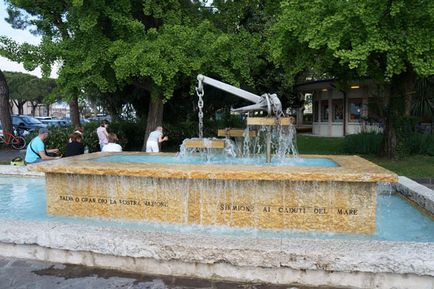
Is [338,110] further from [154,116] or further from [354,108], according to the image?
[154,116]

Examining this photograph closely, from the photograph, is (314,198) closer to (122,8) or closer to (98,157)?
(98,157)

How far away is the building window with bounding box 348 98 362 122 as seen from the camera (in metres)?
27.2

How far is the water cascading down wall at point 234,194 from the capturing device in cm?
515

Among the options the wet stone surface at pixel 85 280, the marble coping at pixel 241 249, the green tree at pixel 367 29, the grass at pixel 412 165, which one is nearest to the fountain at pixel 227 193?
the marble coping at pixel 241 249

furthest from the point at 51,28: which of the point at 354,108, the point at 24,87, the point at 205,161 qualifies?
the point at 24,87

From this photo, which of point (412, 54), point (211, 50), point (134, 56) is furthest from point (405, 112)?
point (134, 56)

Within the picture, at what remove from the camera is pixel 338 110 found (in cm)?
2872

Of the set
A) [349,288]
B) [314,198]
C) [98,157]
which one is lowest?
[349,288]

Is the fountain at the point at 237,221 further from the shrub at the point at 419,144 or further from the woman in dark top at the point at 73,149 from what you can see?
the shrub at the point at 419,144

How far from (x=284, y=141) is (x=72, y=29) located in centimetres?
993

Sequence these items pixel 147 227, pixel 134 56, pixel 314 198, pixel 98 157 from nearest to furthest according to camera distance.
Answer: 1. pixel 314 198
2. pixel 147 227
3. pixel 98 157
4. pixel 134 56

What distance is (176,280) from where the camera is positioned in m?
4.06

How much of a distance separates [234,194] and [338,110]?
25100mm

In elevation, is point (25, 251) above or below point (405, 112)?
below
